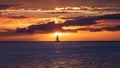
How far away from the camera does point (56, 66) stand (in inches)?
4331

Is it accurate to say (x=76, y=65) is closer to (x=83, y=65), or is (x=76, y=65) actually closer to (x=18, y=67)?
(x=83, y=65)

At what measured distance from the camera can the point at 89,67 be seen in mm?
106312

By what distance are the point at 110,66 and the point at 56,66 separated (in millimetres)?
10496

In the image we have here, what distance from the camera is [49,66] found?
10900cm

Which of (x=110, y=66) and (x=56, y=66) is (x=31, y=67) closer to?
(x=56, y=66)

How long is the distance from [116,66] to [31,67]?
15997mm

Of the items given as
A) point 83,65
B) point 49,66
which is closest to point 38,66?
point 49,66

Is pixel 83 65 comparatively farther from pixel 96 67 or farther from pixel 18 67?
pixel 18 67

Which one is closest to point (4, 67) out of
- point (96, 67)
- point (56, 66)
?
point (56, 66)

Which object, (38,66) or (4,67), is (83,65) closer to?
(38,66)

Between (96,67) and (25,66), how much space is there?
13745mm

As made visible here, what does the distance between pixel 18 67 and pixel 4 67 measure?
273 centimetres

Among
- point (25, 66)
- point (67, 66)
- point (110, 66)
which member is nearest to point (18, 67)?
point (25, 66)

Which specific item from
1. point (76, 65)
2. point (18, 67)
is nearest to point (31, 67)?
point (18, 67)
